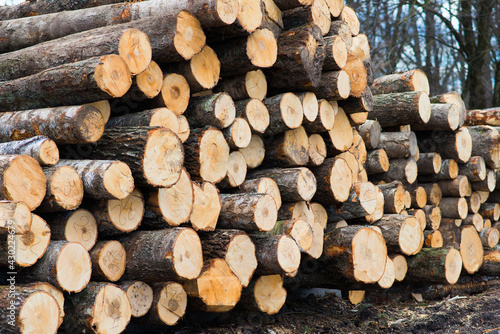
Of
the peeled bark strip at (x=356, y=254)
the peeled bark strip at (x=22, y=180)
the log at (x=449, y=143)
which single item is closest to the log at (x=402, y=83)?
the log at (x=449, y=143)

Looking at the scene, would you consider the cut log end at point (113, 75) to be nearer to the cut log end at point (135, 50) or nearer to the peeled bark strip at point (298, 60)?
the cut log end at point (135, 50)

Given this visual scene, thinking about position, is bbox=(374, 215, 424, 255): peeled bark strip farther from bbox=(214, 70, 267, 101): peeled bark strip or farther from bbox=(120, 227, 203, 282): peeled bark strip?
bbox=(120, 227, 203, 282): peeled bark strip

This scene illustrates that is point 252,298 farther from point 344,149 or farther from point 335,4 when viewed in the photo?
point 335,4

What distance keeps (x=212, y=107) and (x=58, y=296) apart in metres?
1.58

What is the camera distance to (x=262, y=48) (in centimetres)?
374

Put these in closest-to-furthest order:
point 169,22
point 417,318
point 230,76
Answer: point 169,22 → point 230,76 → point 417,318

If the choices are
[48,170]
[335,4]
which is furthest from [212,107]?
[335,4]

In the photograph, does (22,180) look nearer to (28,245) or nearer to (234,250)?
(28,245)

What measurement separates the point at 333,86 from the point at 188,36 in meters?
1.46

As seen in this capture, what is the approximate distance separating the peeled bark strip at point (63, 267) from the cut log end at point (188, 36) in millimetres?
1386

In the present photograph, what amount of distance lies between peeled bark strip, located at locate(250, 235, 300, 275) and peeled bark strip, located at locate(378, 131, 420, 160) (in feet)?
7.53

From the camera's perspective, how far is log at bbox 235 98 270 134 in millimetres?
3746

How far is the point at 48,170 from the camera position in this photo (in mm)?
2619

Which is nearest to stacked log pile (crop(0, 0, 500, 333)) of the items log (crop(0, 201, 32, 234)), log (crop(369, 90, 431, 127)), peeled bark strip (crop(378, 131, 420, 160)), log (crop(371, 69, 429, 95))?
log (crop(0, 201, 32, 234))
